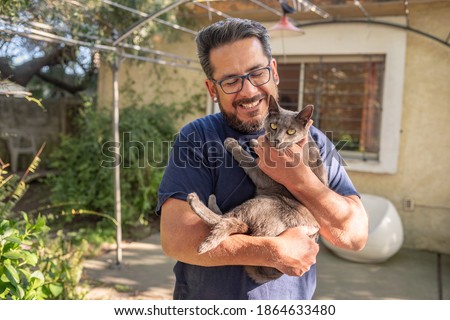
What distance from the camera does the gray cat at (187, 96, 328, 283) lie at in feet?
4.27

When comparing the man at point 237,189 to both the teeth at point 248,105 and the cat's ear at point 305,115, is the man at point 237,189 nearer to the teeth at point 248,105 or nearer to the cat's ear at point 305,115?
the teeth at point 248,105

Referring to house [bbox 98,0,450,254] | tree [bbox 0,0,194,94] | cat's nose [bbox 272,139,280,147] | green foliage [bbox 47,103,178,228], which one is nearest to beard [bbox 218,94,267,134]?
cat's nose [bbox 272,139,280,147]

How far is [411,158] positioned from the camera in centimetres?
465

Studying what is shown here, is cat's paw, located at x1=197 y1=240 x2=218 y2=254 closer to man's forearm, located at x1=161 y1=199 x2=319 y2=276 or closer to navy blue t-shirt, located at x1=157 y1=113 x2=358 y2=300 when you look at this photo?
man's forearm, located at x1=161 y1=199 x2=319 y2=276

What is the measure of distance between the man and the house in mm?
2997

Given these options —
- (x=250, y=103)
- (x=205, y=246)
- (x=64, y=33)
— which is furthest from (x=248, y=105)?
(x=64, y=33)

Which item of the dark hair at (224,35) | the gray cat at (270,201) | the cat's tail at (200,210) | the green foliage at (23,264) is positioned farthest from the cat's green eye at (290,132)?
the green foliage at (23,264)

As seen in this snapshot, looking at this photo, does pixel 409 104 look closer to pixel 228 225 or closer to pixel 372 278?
pixel 372 278

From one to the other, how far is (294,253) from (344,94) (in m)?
4.25

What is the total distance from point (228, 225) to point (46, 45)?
9.38ft

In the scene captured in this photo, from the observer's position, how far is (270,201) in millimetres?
1391

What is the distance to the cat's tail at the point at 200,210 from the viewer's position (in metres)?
1.23

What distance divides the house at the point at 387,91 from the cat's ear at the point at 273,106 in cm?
293

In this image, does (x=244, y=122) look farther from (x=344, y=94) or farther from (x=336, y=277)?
(x=344, y=94)
